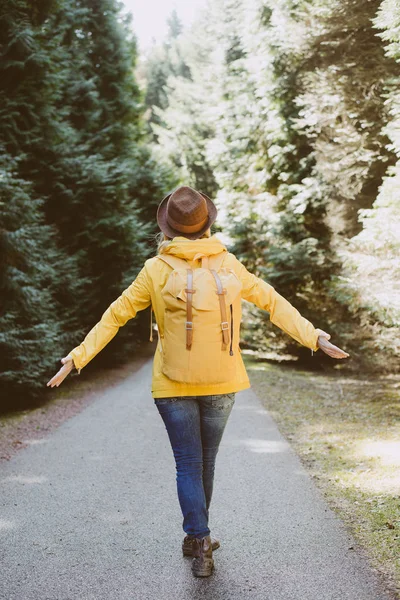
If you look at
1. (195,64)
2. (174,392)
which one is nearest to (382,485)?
(174,392)

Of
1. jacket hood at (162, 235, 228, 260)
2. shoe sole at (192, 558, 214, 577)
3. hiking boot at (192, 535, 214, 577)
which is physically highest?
jacket hood at (162, 235, 228, 260)

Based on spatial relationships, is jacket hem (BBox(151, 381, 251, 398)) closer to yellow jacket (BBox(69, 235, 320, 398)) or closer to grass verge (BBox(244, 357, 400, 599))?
yellow jacket (BBox(69, 235, 320, 398))

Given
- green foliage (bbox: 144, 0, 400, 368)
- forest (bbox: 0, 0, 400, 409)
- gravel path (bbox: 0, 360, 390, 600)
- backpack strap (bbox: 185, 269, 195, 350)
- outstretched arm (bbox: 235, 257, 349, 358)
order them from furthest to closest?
green foliage (bbox: 144, 0, 400, 368), forest (bbox: 0, 0, 400, 409), outstretched arm (bbox: 235, 257, 349, 358), gravel path (bbox: 0, 360, 390, 600), backpack strap (bbox: 185, 269, 195, 350)

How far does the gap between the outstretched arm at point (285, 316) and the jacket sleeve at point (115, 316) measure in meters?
0.58

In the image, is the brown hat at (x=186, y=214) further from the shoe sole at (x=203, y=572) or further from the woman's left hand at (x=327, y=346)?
the shoe sole at (x=203, y=572)

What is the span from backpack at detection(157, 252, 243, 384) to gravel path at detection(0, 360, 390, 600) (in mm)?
1222

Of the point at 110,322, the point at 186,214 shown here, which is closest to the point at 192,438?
the point at 110,322

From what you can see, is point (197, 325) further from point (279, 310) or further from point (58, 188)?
point (58, 188)

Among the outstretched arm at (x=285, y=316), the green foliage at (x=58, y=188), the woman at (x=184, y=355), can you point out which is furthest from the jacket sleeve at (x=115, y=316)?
the green foliage at (x=58, y=188)

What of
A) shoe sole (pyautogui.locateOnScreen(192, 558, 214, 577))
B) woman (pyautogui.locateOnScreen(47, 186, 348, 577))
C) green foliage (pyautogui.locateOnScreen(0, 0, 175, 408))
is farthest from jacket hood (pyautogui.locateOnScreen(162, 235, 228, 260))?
green foliage (pyautogui.locateOnScreen(0, 0, 175, 408))

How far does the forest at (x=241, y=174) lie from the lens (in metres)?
8.98

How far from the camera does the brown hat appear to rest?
11.6 feet

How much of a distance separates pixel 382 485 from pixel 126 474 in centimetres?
242

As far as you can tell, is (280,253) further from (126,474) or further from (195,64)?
(195,64)
